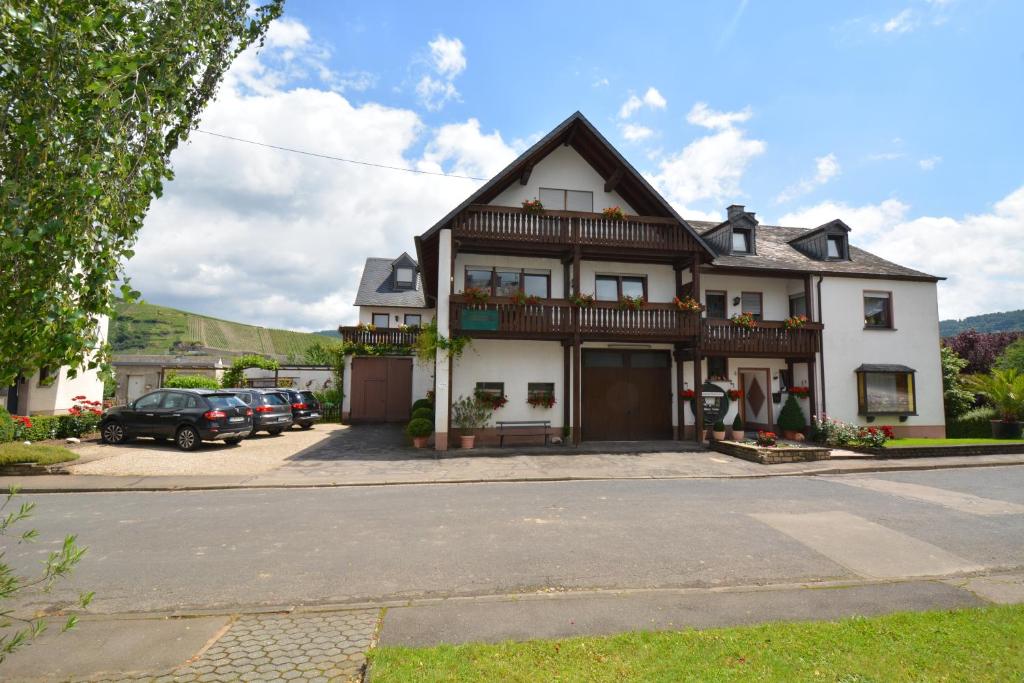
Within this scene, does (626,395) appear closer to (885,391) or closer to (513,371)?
(513,371)

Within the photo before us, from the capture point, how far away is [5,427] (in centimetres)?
1394

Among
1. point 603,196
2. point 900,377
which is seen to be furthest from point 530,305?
point 900,377

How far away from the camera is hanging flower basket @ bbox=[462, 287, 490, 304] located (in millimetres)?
16469

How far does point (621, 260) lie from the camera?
1909 cm

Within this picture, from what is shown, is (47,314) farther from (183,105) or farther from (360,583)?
(360,583)

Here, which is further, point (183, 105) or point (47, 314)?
point (183, 105)

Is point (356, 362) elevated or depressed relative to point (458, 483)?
elevated

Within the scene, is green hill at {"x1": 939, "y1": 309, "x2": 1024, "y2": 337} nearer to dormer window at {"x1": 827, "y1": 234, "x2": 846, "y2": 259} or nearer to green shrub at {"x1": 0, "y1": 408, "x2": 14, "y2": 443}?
dormer window at {"x1": 827, "y1": 234, "x2": 846, "y2": 259}

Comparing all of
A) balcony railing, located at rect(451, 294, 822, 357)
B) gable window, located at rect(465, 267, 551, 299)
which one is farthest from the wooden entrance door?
gable window, located at rect(465, 267, 551, 299)

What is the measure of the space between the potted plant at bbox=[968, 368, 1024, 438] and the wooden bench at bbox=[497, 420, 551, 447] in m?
16.6

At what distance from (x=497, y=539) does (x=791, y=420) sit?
15.5 metres

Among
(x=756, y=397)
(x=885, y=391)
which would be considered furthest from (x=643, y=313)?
(x=885, y=391)

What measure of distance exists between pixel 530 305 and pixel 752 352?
8.16m

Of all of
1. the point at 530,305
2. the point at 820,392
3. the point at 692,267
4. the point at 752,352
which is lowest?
the point at 820,392
